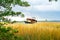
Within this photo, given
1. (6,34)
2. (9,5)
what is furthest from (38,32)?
(6,34)

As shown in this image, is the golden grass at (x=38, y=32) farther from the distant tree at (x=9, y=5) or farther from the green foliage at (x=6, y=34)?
the green foliage at (x=6, y=34)

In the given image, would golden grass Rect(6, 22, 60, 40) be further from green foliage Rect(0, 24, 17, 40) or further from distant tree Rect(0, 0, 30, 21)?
green foliage Rect(0, 24, 17, 40)

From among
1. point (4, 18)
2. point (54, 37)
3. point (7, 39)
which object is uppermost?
point (4, 18)

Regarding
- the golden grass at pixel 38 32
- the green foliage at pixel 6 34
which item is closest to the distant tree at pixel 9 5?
the green foliage at pixel 6 34

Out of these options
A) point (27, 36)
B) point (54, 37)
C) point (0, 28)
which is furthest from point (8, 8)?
point (54, 37)

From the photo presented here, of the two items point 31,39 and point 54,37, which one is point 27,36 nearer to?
point 31,39

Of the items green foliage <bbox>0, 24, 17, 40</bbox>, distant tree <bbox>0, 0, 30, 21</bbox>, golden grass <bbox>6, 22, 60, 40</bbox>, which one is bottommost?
golden grass <bbox>6, 22, 60, 40</bbox>

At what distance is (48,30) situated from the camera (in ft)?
23.9

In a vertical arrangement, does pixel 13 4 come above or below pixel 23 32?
above

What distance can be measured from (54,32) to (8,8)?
2.55 meters

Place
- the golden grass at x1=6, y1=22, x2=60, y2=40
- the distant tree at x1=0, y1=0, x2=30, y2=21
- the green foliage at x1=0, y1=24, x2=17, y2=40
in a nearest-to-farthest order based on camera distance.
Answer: the green foliage at x1=0, y1=24, x2=17, y2=40 < the distant tree at x1=0, y1=0, x2=30, y2=21 < the golden grass at x1=6, y1=22, x2=60, y2=40

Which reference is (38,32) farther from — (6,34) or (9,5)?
(6,34)

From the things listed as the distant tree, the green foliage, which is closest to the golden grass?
the distant tree

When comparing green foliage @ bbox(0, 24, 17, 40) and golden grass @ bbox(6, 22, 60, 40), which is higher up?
green foliage @ bbox(0, 24, 17, 40)
